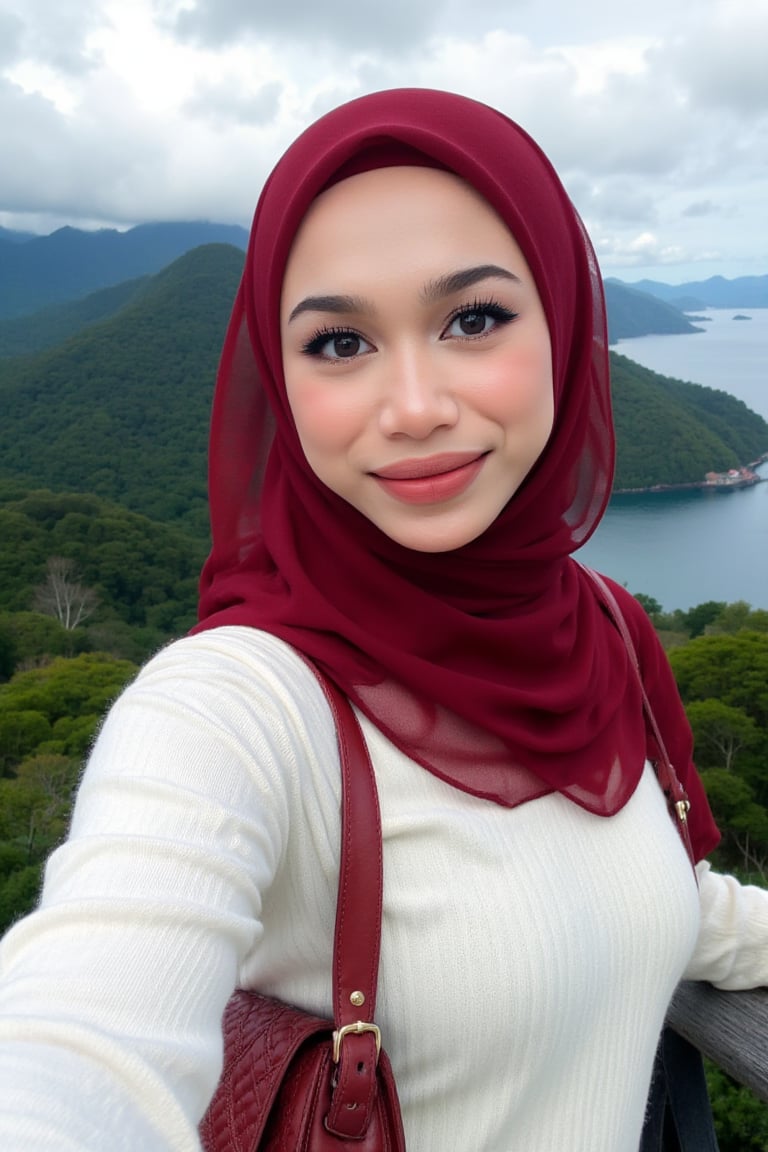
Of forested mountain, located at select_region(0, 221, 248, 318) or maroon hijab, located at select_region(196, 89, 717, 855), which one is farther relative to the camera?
forested mountain, located at select_region(0, 221, 248, 318)

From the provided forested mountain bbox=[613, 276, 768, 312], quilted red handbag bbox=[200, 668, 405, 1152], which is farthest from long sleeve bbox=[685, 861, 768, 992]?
forested mountain bbox=[613, 276, 768, 312]

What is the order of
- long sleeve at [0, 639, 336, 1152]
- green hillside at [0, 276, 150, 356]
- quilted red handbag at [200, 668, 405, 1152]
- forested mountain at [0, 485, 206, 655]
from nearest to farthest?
long sleeve at [0, 639, 336, 1152], quilted red handbag at [200, 668, 405, 1152], forested mountain at [0, 485, 206, 655], green hillside at [0, 276, 150, 356]

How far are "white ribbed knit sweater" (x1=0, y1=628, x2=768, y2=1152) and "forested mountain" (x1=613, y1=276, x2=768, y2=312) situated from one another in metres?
92.7

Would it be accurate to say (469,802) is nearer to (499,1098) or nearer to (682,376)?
Answer: (499,1098)

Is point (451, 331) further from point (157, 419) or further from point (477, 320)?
point (157, 419)

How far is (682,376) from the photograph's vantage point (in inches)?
1922

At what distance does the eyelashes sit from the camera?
0.73 meters

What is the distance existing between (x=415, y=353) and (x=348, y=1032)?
54 cm

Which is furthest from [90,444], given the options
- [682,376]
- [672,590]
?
[682,376]

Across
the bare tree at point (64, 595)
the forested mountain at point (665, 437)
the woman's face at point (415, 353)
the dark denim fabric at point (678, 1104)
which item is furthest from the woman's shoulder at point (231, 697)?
the forested mountain at point (665, 437)

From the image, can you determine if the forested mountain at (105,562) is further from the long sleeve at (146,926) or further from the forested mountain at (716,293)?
the forested mountain at (716,293)

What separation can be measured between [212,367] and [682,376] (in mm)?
27941

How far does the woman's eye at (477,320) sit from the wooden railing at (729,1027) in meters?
0.75

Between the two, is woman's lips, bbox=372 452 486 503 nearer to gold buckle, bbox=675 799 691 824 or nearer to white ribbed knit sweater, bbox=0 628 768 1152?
white ribbed knit sweater, bbox=0 628 768 1152
